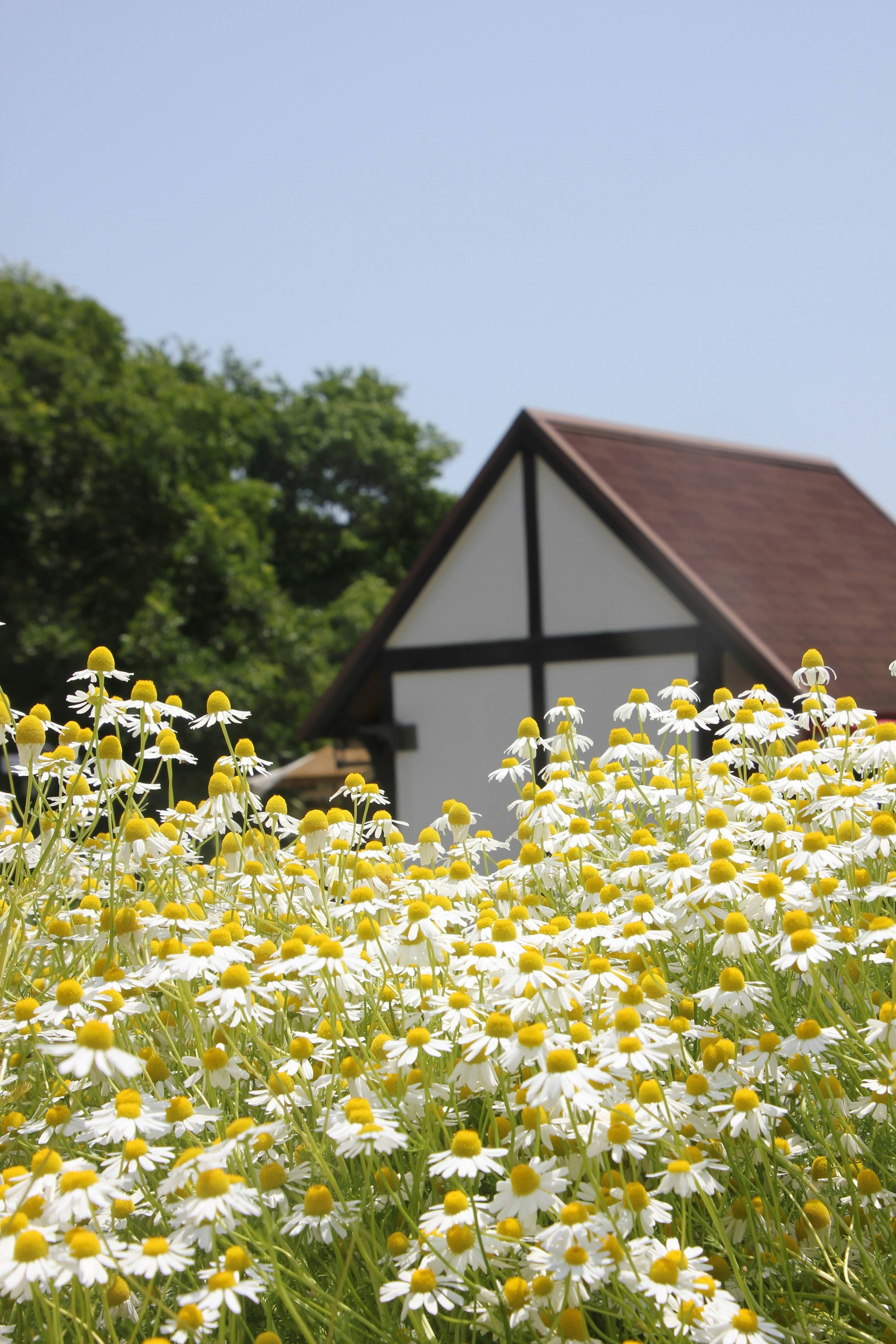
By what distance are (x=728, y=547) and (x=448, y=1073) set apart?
1006 cm

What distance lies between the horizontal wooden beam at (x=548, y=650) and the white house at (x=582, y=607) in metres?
A: 0.02

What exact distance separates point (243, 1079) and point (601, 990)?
0.73m

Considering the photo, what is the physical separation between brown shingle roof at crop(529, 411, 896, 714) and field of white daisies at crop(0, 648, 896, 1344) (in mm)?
7848

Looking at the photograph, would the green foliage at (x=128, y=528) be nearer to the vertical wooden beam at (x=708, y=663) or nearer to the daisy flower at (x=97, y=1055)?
the vertical wooden beam at (x=708, y=663)

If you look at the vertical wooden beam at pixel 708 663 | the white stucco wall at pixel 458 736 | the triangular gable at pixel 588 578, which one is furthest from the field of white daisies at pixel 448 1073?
the white stucco wall at pixel 458 736

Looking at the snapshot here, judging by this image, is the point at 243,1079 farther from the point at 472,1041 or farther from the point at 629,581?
→ the point at 629,581

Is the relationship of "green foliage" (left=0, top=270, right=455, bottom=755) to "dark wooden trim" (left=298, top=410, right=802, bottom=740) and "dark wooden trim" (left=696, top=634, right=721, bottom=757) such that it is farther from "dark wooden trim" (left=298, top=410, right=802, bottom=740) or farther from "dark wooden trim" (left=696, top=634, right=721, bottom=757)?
"dark wooden trim" (left=696, top=634, right=721, bottom=757)

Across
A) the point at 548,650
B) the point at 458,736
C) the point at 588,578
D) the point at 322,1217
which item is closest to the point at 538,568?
the point at 588,578

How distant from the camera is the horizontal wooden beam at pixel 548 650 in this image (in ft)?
33.8

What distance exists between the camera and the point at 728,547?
11547 millimetres

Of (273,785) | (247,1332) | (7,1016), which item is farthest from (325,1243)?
(273,785)

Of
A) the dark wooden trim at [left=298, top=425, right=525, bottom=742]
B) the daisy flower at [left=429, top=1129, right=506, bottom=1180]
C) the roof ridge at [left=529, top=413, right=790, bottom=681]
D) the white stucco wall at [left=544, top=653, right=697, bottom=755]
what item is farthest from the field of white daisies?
the dark wooden trim at [left=298, top=425, right=525, bottom=742]

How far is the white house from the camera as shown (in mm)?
10461

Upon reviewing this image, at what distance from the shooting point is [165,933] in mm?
2477
